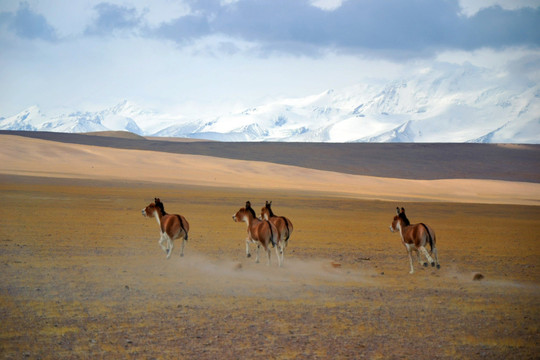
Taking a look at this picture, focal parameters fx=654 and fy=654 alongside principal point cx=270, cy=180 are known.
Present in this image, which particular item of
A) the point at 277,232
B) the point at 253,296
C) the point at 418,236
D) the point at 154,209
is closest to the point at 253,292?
the point at 253,296

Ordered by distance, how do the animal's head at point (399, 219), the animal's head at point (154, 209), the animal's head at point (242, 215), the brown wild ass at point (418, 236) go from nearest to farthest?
the brown wild ass at point (418, 236)
the animal's head at point (399, 219)
the animal's head at point (154, 209)
the animal's head at point (242, 215)

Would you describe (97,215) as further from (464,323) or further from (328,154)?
(328,154)

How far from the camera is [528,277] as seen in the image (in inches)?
527

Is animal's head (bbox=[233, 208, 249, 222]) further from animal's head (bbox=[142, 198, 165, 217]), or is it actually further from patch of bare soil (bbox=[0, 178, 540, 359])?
animal's head (bbox=[142, 198, 165, 217])

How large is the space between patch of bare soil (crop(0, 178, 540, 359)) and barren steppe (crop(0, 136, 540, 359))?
0.03 metres

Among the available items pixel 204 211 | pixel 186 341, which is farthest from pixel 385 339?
pixel 204 211

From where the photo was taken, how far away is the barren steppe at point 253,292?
8008mm

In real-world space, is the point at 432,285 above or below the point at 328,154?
below

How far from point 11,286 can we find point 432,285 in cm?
740

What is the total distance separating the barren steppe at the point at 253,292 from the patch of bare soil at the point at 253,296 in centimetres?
3

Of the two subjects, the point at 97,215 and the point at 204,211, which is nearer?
the point at 97,215

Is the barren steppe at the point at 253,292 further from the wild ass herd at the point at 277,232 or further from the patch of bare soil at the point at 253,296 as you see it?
the wild ass herd at the point at 277,232

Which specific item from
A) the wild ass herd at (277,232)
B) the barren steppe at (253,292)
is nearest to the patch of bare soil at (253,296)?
the barren steppe at (253,292)

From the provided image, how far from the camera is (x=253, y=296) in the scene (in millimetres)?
10734
